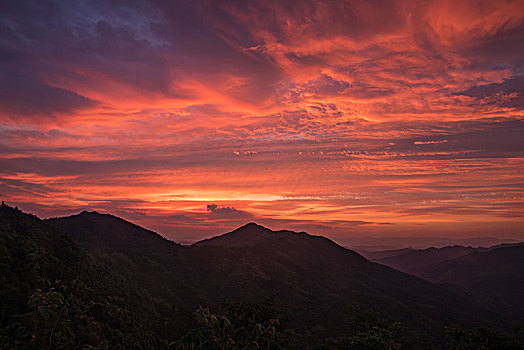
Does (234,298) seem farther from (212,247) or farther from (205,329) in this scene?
(205,329)

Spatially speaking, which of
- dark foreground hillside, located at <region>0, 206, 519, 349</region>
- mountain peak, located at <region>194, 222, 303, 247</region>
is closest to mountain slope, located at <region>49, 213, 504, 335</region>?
dark foreground hillside, located at <region>0, 206, 519, 349</region>

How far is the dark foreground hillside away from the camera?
16.5 m

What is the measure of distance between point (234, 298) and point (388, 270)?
86.2 m

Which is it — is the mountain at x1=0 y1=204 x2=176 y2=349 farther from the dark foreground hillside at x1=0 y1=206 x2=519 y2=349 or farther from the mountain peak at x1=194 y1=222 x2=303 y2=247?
the mountain peak at x1=194 y1=222 x2=303 y2=247

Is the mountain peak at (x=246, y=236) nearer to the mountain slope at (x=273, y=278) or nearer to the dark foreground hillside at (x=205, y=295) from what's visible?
the dark foreground hillside at (x=205, y=295)

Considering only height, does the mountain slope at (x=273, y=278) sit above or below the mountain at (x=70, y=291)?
below

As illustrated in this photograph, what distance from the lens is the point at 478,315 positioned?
4845 inches

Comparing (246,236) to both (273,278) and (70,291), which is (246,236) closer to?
(273,278)

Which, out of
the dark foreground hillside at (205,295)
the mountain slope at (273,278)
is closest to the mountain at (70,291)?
the dark foreground hillside at (205,295)

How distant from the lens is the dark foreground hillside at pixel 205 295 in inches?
651

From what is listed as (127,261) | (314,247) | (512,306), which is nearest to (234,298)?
(127,261)

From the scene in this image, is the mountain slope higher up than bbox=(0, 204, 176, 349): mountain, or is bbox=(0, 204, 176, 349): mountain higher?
bbox=(0, 204, 176, 349): mountain

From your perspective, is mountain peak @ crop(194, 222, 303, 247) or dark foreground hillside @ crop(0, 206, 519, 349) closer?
dark foreground hillside @ crop(0, 206, 519, 349)

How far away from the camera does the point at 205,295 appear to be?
8256cm
